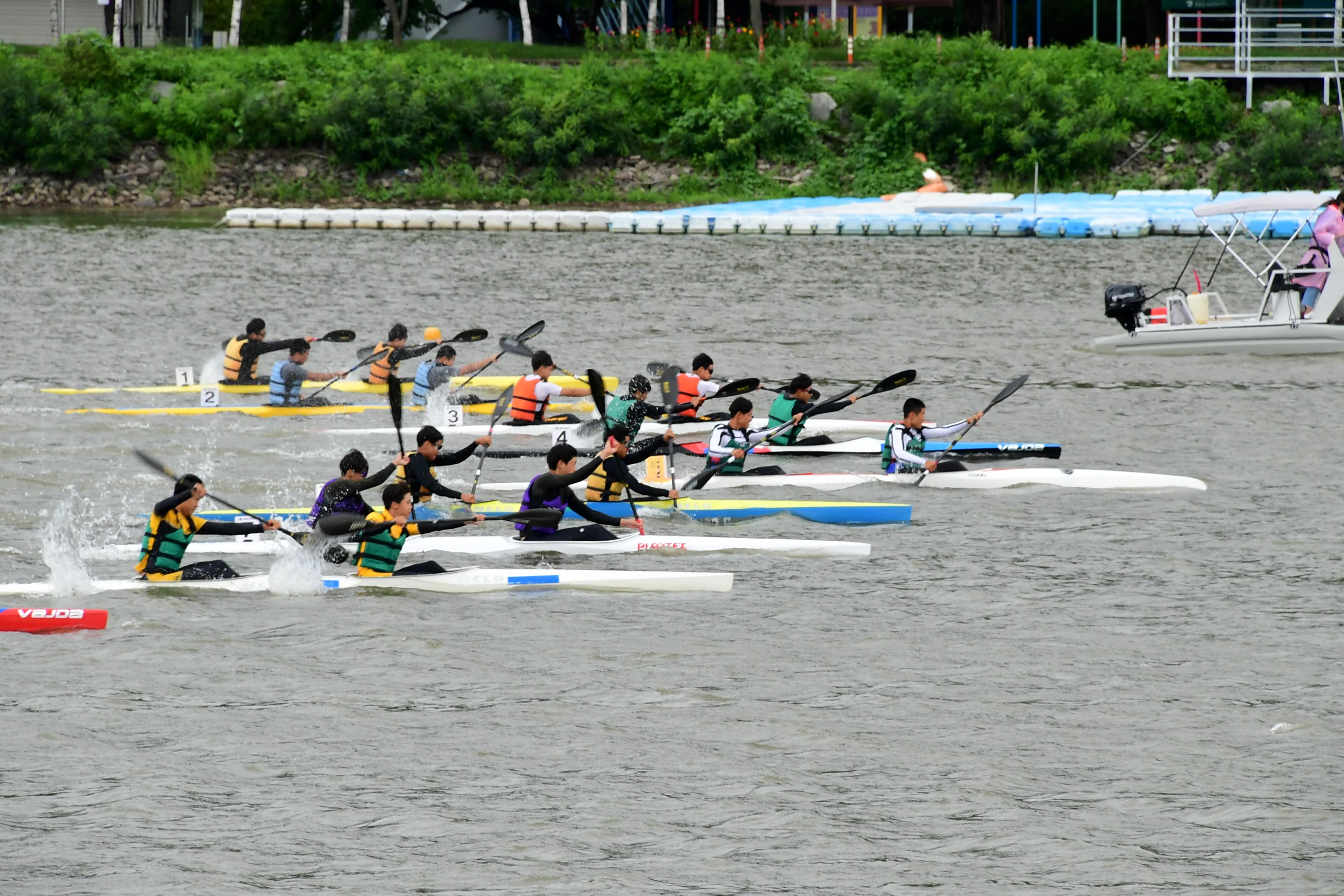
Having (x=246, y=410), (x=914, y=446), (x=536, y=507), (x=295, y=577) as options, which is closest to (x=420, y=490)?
(x=536, y=507)

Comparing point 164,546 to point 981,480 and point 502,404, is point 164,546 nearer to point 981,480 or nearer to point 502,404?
point 502,404

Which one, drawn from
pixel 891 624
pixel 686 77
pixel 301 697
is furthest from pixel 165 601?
pixel 686 77

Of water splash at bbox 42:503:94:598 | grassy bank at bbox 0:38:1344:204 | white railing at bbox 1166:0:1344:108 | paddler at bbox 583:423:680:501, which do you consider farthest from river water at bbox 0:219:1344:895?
white railing at bbox 1166:0:1344:108

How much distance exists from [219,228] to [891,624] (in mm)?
36317

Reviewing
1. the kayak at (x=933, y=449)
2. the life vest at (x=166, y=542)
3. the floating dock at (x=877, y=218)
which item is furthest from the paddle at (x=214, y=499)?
the floating dock at (x=877, y=218)

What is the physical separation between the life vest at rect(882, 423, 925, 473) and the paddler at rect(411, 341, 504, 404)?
21.1ft

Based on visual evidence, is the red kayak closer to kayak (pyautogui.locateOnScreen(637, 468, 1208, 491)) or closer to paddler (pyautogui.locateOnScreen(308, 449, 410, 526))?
paddler (pyautogui.locateOnScreen(308, 449, 410, 526))

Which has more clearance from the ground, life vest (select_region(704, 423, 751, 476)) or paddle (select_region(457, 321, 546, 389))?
paddle (select_region(457, 321, 546, 389))

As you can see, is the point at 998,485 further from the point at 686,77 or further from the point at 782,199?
the point at 686,77

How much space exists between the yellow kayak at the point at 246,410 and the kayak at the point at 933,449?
4.84m

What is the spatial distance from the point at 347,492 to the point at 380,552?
0.59 m

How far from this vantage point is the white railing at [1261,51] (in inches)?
1889

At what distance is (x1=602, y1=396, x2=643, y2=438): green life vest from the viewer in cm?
1884

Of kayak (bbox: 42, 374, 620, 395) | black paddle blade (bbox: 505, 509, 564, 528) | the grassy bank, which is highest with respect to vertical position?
the grassy bank
